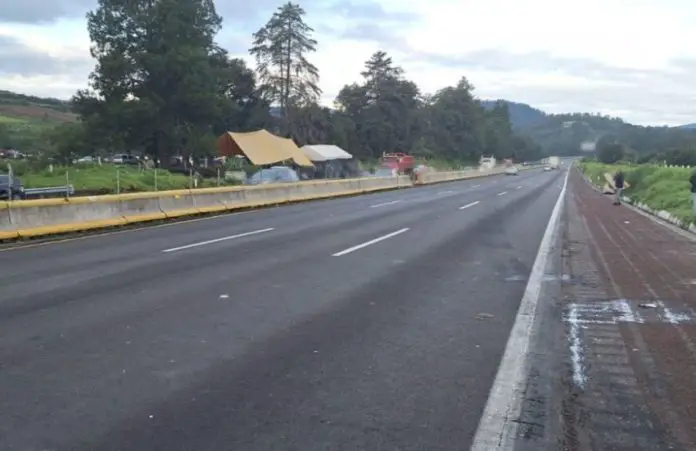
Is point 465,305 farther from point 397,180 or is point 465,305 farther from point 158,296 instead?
point 397,180

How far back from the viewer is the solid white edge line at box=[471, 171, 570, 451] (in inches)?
189

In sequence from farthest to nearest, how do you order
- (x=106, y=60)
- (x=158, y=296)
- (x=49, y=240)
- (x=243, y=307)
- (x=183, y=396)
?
(x=106, y=60), (x=49, y=240), (x=158, y=296), (x=243, y=307), (x=183, y=396)

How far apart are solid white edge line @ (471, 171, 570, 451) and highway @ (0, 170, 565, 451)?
0.10m

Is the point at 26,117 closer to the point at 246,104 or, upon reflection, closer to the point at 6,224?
the point at 246,104

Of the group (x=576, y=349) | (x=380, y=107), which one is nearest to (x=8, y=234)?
(x=576, y=349)

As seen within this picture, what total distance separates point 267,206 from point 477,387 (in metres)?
23.8

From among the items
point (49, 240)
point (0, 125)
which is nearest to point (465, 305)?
point (49, 240)

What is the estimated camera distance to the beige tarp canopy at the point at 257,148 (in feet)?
162

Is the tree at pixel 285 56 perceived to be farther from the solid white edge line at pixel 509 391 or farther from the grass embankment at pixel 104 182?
the solid white edge line at pixel 509 391

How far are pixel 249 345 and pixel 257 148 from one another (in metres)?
43.8

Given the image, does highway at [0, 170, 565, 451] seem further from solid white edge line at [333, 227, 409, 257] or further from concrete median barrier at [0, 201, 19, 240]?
concrete median barrier at [0, 201, 19, 240]

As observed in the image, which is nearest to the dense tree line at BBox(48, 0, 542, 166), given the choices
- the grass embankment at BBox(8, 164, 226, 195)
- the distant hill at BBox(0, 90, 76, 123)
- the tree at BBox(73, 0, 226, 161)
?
the tree at BBox(73, 0, 226, 161)

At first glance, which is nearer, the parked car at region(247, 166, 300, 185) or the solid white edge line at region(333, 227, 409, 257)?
the solid white edge line at region(333, 227, 409, 257)

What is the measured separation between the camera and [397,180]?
165 feet
